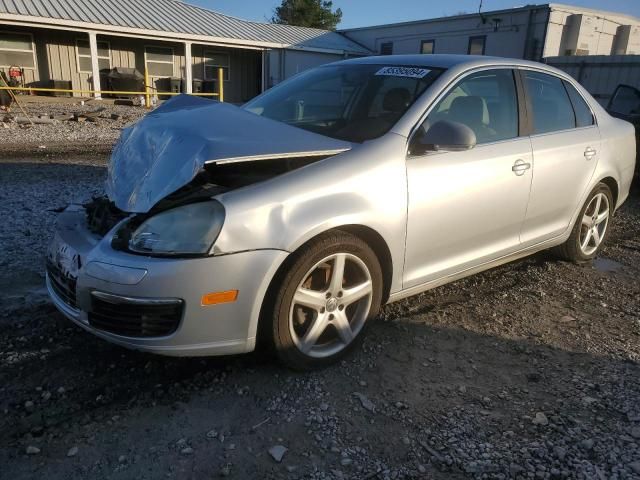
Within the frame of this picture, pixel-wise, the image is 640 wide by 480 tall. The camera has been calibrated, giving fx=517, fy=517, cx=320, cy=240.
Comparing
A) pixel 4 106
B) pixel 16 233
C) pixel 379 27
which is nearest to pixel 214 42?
pixel 379 27

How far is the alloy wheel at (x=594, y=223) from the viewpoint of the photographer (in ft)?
15.0

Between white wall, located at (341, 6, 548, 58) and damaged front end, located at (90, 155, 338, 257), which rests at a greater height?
white wall, located at (341, 6, 548, 58)

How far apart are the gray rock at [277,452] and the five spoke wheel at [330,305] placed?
575 mm

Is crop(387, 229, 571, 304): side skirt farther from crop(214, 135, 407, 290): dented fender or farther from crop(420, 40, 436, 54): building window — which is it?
crop(420, 40, 436, 54): building window

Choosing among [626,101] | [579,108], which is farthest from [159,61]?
[579,108]

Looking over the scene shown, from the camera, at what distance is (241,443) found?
227 cm

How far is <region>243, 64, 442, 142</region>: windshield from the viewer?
3139mm

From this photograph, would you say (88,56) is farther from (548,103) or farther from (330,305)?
(330,305)

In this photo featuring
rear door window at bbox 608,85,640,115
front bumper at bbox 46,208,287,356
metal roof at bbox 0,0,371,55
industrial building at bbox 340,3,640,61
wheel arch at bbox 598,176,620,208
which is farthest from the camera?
industrial building at bbox 340,3,640,61

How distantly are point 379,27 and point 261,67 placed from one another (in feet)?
20.6

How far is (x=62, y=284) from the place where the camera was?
2660mm

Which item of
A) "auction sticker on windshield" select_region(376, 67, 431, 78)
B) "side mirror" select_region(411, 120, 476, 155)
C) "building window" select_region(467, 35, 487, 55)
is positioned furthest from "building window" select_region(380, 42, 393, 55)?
"side mirror" select_region(411, 120, 476, 155)

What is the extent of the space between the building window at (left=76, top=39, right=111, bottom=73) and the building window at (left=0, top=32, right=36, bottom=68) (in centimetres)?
169

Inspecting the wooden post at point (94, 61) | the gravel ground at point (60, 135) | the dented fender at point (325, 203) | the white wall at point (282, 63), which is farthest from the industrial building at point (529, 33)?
the dented fender at point (325, 203)
